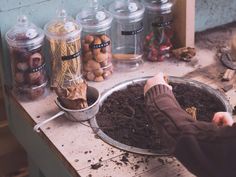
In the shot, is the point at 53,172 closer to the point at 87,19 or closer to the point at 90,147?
the point at 90,147

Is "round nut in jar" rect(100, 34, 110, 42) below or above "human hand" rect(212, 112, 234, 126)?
above

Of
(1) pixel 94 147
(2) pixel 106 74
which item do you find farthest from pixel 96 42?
(1) pixel 94 147

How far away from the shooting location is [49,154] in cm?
126

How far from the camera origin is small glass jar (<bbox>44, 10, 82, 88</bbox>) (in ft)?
4.42

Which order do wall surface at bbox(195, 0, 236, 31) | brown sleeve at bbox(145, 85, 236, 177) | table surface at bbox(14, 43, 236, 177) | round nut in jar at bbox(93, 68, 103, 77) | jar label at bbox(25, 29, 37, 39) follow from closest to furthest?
brown sleeve at bbox(145, 85, 236, 177), table surface at bbox(14, 43, 236, 177), jar label at bbox(25, 29, 37, 39), round nut in jar at bbox(93, 68, 103, 77), wall surface at bbox(195, 0, 236, 31)

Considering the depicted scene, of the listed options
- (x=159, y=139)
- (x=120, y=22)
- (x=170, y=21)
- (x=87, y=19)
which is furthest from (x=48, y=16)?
(x=159, y=139)

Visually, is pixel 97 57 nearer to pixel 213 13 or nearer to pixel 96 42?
pixel 96 42

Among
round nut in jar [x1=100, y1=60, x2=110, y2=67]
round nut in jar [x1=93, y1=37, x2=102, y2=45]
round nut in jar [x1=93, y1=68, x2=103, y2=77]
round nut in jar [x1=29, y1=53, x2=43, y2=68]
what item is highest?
round nut in jar [x1=93, y1=37, x2=102, y2=45]

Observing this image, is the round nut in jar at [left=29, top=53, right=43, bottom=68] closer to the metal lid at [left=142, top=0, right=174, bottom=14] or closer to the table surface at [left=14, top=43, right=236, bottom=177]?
Answer: the table surface at [left=14, top=43, right=236, bottom=177]

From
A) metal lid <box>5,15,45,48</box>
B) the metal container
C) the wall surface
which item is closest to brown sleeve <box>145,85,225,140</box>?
the metal container

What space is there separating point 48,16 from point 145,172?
1.91 feet

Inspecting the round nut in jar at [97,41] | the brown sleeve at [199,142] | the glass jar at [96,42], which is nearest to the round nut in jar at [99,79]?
the glass jar at [96,42]

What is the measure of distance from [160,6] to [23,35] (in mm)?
447

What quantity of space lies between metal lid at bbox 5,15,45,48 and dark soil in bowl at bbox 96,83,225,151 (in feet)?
0.86
